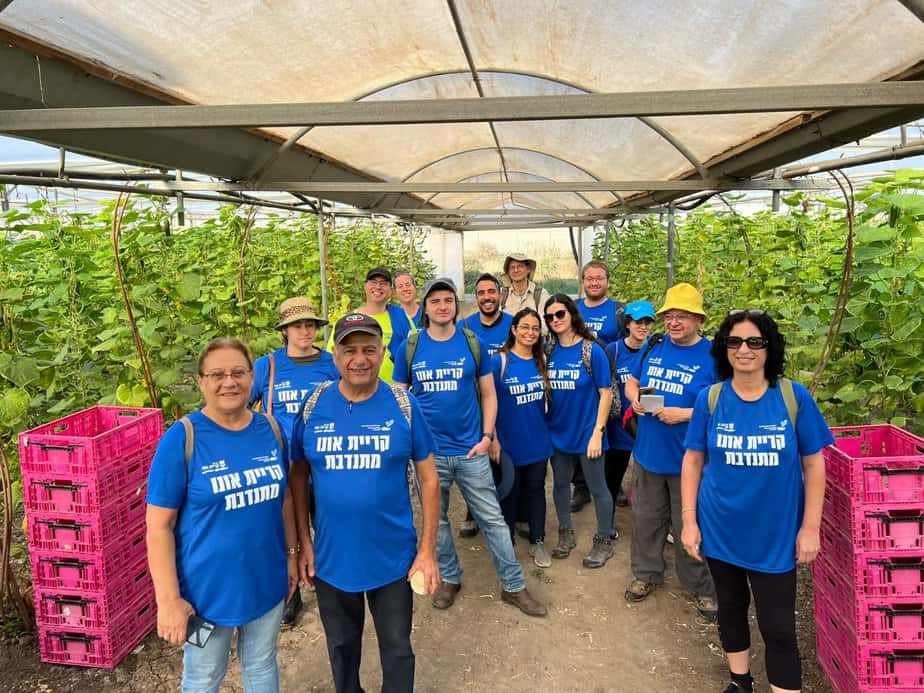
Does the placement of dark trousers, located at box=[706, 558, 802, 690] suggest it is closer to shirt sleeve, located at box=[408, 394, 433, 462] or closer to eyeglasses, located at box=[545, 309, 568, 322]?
shirt sleeve, located at box=[408, 394, 433, 462]

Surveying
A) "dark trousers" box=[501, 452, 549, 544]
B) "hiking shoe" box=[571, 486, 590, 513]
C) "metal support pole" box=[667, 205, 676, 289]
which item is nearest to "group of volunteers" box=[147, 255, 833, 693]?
"dark trousers" box=[501, 452, 549, 544]

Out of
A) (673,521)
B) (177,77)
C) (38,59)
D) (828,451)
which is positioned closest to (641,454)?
(673,521)

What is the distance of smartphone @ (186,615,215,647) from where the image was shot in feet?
6.64

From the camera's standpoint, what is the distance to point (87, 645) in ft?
10.0

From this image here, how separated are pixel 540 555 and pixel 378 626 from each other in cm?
192

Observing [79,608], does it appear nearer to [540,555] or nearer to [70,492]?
[70,492]

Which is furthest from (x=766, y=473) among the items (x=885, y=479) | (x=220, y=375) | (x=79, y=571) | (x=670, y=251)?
(x=670, y=251)

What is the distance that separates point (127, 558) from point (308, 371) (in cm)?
134

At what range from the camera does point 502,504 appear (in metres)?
4.05

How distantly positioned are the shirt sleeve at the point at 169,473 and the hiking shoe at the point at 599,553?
290 centimetres

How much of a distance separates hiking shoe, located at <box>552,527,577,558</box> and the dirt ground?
319mm

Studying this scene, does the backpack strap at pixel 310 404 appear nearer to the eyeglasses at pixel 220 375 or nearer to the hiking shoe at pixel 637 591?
the eyeglasses at pixel 220 375

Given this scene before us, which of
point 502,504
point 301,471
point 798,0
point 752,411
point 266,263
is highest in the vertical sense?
point 798,0

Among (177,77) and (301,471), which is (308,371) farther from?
(177,77)
